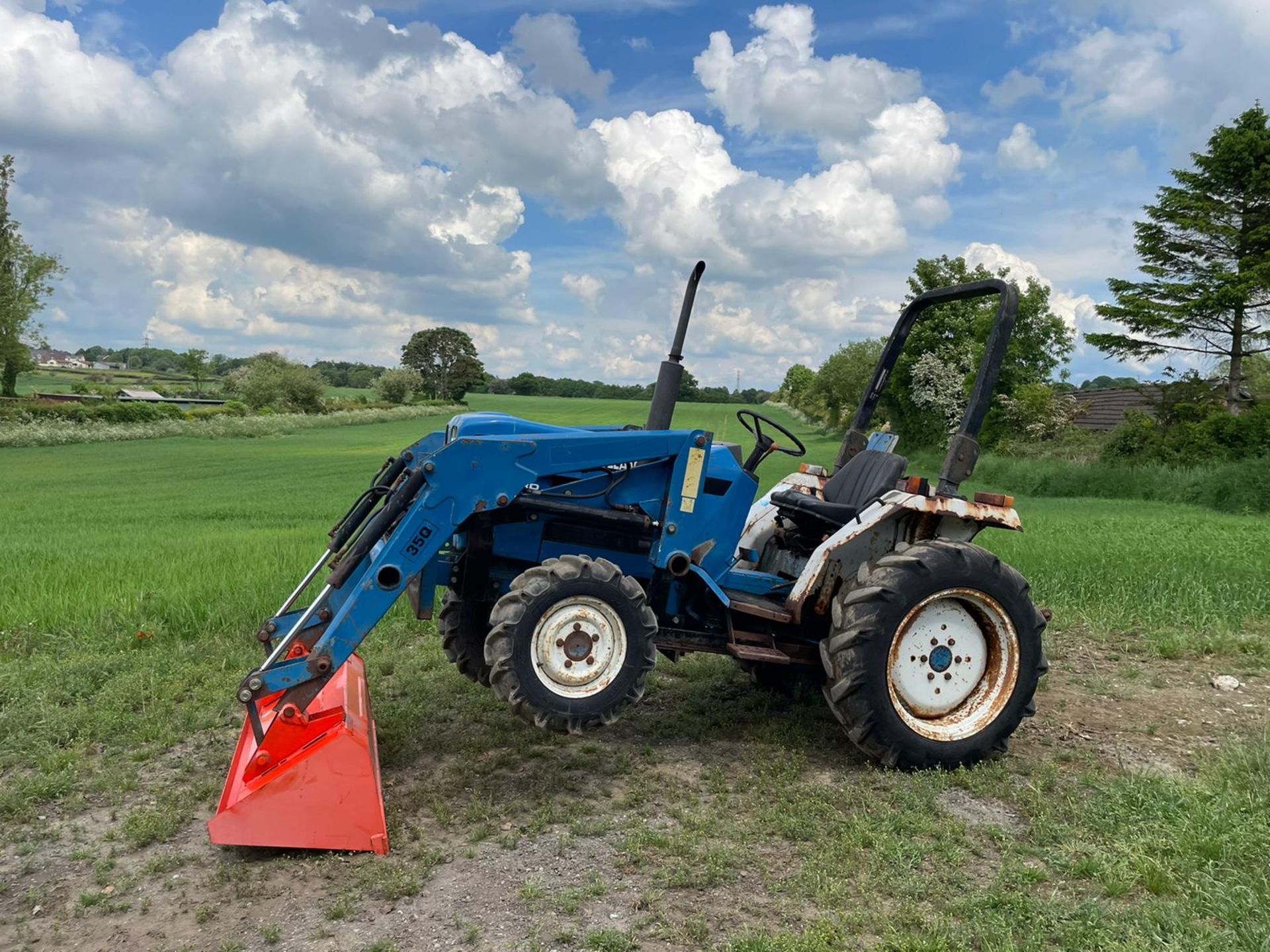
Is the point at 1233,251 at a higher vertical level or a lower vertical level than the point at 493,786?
higher

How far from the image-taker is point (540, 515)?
4.77 m

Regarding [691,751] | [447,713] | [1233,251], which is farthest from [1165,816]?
[1233,251]

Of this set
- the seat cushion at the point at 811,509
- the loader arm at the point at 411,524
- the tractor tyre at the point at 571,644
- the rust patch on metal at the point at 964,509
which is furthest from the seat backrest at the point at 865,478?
the tractor tyre at the point at 571,644

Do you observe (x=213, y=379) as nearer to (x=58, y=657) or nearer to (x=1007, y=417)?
(x=1007, y=417)

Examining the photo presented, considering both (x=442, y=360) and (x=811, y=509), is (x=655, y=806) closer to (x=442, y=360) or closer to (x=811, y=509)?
(x=811, y=509)

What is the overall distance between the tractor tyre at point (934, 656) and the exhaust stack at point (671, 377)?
1376mm

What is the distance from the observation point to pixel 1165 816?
Result: 4094mm

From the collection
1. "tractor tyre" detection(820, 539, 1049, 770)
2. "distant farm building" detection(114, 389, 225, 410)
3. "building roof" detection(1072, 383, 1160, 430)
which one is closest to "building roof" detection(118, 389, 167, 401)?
"distant farm building" detection(114, 389, 225, 410)

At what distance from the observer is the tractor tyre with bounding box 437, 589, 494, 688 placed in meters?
5.26

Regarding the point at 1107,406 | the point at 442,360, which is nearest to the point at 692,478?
the point at 1107,406

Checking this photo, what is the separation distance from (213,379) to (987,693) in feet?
346

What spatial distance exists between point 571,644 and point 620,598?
30cm

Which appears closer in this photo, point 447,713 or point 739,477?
point 739,477

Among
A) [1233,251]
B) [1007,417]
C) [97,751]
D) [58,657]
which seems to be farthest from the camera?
[1007,417]
